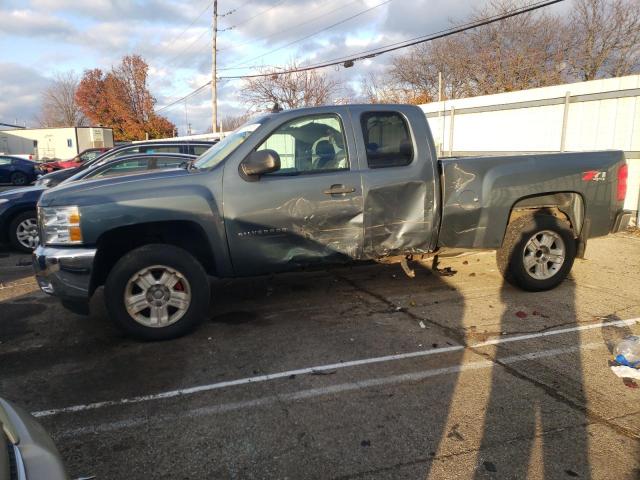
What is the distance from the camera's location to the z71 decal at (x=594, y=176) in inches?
216

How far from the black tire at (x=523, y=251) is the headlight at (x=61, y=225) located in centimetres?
434

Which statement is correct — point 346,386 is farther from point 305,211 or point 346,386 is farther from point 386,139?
point 386,139

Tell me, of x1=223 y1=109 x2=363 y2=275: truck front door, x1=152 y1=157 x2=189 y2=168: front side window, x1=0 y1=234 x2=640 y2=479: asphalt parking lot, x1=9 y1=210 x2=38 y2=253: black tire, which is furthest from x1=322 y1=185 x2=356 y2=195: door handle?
x1=9 y1=210 x2=38 y2=253: black tire

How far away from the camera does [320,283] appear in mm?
6305

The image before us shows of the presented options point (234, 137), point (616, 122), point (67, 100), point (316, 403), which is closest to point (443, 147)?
point (616, 122)

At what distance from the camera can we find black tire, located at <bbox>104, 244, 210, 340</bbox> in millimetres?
4332

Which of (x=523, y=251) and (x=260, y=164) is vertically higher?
(x=260, y=164)

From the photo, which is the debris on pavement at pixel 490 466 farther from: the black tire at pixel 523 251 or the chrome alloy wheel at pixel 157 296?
the black tire at pixel 523 251

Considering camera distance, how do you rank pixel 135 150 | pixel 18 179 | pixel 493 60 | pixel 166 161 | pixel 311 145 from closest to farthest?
pixel 311 145 < pixel 166 161 < pixel 135 150 < pixel 18 179 < pixel 493 60

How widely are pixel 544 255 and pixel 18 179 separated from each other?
76.7 feet

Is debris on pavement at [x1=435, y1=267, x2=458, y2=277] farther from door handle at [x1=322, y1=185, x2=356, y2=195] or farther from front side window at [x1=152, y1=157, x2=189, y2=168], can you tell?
front side window at [x1=152, y1=157, x2=189, y2=168]

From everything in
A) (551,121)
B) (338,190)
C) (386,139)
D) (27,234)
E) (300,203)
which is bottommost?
(27,234)

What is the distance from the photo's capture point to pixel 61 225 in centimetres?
427

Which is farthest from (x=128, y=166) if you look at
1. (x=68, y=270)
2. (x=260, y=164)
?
(x=260, y=164)
